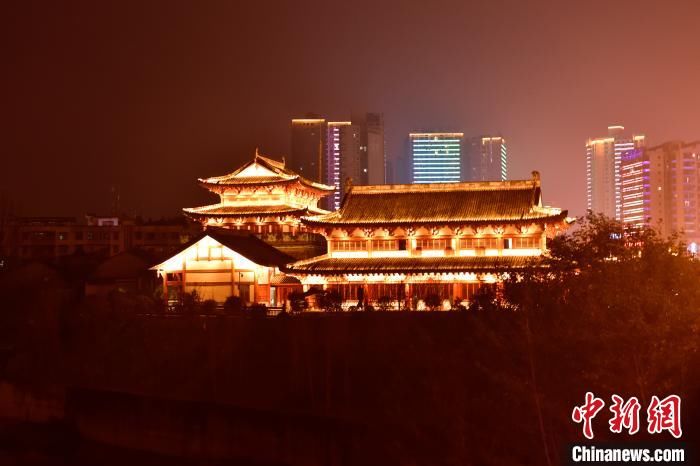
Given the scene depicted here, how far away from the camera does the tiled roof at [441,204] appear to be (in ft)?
154

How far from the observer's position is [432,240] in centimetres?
4809

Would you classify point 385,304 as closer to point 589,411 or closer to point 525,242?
point 525,242

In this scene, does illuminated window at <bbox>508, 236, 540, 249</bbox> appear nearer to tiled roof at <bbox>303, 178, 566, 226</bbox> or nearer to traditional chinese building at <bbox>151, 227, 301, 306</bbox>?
tiled roof at <bbox>303, 178, 566, 226</bbox>

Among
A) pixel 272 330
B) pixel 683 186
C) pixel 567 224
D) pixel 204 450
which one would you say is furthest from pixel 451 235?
pixel 683 186

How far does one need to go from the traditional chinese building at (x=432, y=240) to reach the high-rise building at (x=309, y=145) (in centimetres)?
11730

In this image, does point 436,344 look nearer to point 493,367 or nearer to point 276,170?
point 493,367

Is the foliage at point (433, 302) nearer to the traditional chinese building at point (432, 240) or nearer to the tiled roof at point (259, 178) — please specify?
the traditional chinese building at point (432, 240)

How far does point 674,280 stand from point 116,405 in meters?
24.7

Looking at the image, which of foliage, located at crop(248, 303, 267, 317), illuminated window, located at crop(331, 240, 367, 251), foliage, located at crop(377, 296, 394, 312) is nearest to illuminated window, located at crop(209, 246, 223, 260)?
illuminated window, located at crop(331, 240, 367, 251)

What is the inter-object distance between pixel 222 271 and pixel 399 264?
A: 1171 centimetres

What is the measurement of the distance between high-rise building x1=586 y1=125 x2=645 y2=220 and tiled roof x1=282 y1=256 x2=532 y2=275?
14015 cm

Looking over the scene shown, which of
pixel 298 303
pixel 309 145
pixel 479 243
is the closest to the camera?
pixel 298 303

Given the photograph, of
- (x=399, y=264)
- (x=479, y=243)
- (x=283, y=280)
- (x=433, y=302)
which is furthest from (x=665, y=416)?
(x=283, y=280)

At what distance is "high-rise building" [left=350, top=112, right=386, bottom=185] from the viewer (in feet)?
582
